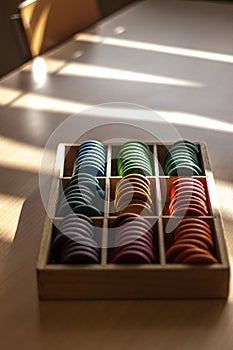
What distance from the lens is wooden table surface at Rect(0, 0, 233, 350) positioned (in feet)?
3.79

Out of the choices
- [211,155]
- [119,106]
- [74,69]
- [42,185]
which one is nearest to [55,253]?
[42,185]

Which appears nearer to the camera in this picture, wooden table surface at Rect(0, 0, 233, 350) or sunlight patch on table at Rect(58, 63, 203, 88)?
wooden table surface at Rect(0, 0, 233, 350)

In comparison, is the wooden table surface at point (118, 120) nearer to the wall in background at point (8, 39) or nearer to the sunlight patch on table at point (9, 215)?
the sunlight patch on table at point (9, 215)

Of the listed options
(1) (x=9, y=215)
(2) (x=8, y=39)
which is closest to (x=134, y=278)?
(1) (x=9, y=215)

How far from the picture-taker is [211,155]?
164 centimetres

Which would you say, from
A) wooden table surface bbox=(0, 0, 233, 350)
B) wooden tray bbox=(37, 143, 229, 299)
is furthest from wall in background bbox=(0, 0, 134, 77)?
wooden tray bbox=(37, 143, 229, 299)

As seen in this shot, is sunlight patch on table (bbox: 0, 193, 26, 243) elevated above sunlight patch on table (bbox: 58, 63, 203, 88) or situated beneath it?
situated beneath

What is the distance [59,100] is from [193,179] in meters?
0.66

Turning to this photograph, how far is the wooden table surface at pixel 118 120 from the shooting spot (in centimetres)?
116

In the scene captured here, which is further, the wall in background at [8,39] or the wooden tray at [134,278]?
the wall in background at [8,39]

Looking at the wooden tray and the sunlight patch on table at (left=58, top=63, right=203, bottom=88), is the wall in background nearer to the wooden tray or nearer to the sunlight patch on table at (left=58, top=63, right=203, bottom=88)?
the sunlight patch on table at (left=58, top=63, right=203, bottom=88)

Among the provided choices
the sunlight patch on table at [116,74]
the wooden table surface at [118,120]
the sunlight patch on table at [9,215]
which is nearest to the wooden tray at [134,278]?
the wooden table surface at [118,120]

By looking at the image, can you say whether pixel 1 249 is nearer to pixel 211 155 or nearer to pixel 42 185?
pixel 42 185

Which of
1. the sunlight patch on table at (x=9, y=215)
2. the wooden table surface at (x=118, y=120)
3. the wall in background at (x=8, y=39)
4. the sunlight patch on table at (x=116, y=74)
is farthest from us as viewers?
the wall in background at (x=8, y=39)
